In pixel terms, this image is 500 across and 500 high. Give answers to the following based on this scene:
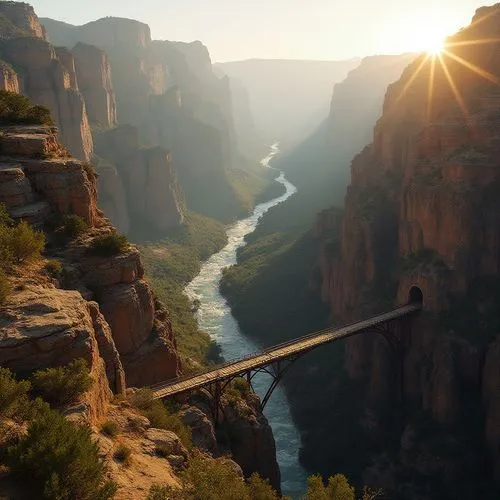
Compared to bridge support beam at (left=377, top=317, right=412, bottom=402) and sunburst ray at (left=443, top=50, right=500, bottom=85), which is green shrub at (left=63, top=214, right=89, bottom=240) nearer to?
bridge support beam at (left=377, top=317, right=412, bottom=402)

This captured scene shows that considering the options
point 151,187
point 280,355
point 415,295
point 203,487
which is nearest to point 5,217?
point 203,487

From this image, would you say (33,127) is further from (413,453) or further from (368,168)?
(368,168)

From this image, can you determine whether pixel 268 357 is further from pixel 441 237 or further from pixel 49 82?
pixel 49 82

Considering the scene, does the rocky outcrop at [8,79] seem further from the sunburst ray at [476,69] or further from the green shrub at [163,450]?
the green shrub at [163,450]

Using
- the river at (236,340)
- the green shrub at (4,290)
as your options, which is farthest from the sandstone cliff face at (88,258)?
the river at (236,340)

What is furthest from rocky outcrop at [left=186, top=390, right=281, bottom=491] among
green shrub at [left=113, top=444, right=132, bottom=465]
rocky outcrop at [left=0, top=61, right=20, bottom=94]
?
rocky outcrop at [left=0, top=61, right=20, bottom=94]

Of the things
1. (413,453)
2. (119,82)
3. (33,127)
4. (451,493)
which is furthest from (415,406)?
(119,82)
